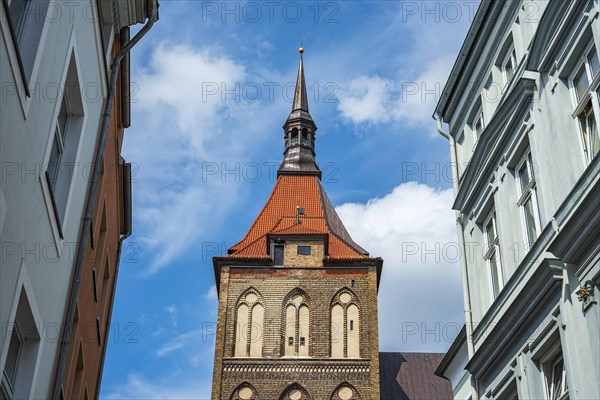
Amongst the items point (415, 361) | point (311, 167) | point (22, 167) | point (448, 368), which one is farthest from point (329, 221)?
point (22, 167)

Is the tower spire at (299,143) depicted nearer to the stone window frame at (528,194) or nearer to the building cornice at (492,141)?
A: the building cornice at (492,141)

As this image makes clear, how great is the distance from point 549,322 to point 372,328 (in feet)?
74.4

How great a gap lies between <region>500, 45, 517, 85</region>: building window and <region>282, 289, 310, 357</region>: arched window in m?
20.9

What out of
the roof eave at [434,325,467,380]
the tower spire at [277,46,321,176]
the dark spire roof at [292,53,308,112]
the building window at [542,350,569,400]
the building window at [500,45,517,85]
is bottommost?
the building window at [542,350,569,400]

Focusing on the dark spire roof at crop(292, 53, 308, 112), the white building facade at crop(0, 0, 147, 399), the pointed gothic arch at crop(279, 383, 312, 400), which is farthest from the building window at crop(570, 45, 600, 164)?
the dark spire roof at crop(292, 53, 308, 112)

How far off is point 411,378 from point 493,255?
1009 inches

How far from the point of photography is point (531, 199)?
916cm

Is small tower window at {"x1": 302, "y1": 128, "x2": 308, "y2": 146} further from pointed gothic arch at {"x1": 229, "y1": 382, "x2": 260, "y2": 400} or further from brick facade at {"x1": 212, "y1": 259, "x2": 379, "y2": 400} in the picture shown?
pointed gothic arch at {"x1": 229, "y1": 382, "x2": 260, "y2": 400}

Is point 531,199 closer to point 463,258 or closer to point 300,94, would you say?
point 463,258

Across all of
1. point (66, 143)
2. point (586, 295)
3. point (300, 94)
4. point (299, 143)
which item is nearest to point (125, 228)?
point (66, 143)

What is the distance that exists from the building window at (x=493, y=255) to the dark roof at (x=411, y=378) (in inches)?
959

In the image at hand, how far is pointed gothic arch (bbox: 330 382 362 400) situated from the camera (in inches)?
1159

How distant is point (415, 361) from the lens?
36.3 meters

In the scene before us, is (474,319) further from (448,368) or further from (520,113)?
(520,113)
